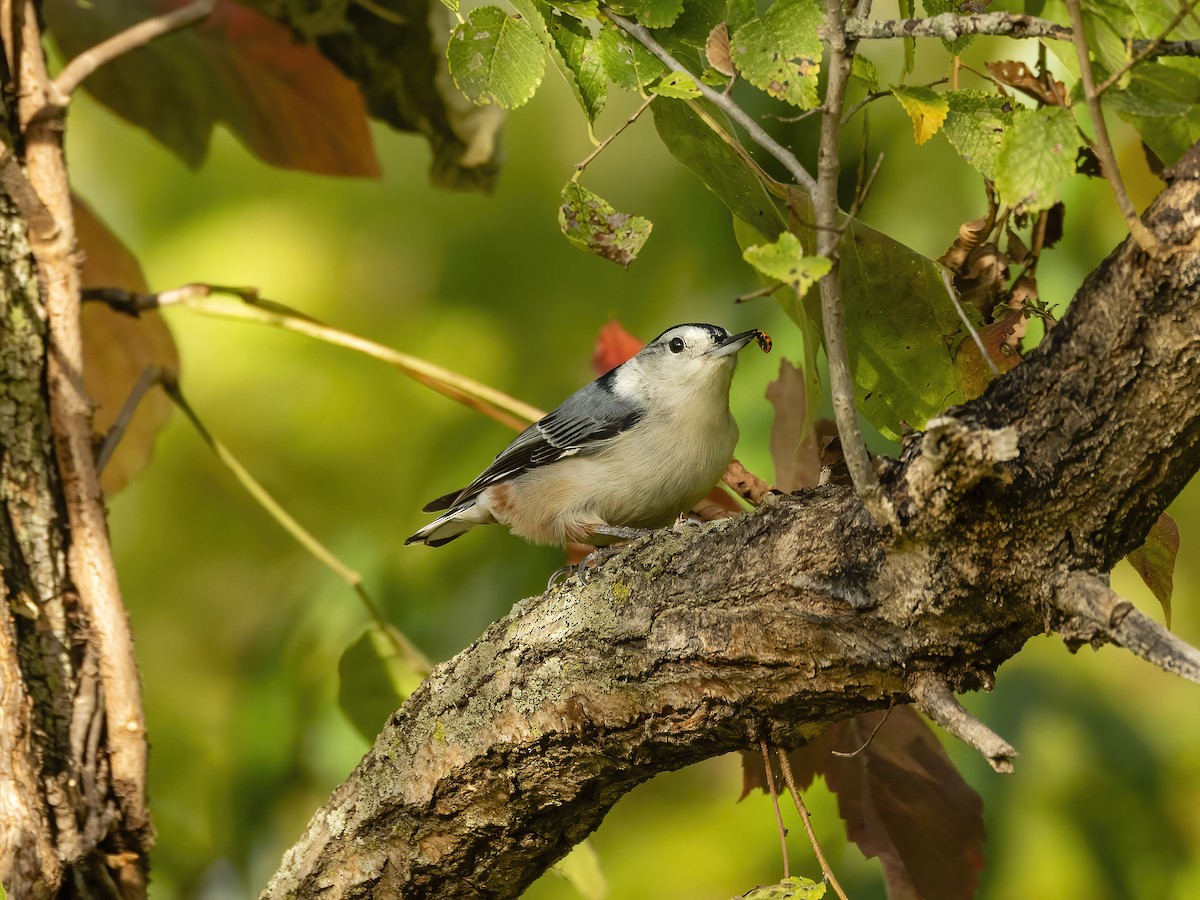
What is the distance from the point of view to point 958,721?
52cm

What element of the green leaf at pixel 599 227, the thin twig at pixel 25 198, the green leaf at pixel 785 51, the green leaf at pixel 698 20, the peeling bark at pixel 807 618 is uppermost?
the thin twig at pixel 25 198

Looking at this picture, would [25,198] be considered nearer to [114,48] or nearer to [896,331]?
[114,48]

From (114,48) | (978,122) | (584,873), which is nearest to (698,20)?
(978,122)

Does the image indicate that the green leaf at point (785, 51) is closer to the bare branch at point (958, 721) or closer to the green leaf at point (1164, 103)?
the green leaf at point (1164, 103)

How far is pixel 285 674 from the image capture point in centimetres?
147

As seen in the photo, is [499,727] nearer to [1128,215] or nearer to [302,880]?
[302,880]

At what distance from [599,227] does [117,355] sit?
86cm

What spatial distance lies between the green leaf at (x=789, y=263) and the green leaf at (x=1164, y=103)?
201 millimetres

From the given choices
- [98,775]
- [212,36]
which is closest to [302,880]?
[98,775]

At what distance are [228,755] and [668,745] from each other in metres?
0.98

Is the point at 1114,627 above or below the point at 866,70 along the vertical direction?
below

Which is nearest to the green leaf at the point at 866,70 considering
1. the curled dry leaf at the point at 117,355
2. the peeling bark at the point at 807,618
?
the peeling bark at the point at 807,618

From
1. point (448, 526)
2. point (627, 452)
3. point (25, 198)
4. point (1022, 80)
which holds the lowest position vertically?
point (1022, 80)

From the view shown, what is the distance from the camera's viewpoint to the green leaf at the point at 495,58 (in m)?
0.60
